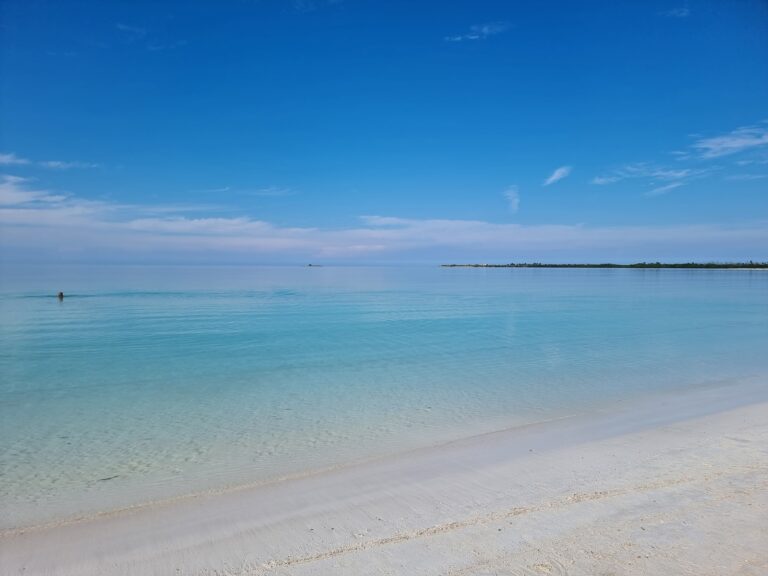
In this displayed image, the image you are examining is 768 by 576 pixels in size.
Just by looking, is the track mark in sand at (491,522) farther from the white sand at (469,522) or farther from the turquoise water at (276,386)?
the turquoise water at (276,386)

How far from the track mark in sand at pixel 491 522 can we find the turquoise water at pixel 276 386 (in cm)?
240

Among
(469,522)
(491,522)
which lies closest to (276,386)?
(469,522)

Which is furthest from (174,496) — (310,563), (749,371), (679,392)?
(749,371)

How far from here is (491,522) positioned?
521 cm

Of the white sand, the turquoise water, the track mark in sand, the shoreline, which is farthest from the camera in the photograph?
the turquoise water

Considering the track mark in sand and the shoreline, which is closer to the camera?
the track mark in sand

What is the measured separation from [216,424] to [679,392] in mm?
10609

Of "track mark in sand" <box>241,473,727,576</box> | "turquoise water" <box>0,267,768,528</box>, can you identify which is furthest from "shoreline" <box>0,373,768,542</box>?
"track mark in sand" <box>241,473,727,576</box>

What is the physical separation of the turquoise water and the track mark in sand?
2.40m

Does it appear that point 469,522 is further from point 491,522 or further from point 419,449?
point 419,449

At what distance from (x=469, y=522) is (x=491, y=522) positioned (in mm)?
236

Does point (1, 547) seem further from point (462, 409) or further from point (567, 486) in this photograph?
point (462, 409)

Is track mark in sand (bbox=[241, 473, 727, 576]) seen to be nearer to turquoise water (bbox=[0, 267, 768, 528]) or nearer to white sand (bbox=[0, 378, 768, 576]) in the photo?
white sand (bbox=[0, 378, 768, 576])

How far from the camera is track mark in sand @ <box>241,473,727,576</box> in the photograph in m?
4.30
